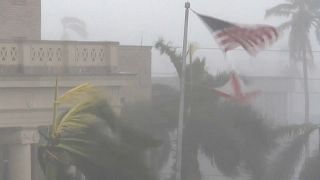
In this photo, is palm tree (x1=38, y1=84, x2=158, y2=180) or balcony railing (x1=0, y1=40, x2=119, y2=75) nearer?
palm tree (x1=38, y1=84, x2=158, y2=180)

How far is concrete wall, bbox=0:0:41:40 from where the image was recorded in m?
18.1

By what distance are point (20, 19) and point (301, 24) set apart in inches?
794

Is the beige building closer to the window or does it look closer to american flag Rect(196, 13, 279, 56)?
american flag Rect(196, 13, 279, 56)

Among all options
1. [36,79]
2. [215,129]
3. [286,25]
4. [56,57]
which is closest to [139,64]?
[215,129]

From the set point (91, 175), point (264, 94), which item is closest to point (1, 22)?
point (91, 175)

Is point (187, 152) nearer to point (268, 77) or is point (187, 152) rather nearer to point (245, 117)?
point (245, 117)

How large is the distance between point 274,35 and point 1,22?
7466mm

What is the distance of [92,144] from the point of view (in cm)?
780

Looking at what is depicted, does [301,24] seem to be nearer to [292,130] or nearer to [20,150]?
[292,130]

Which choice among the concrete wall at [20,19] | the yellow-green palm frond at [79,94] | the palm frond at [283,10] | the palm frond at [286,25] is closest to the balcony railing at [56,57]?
the concrete wall at [20,19]

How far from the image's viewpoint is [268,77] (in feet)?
104

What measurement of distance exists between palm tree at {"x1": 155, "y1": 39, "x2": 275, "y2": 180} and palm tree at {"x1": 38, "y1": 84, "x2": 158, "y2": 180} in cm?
1323

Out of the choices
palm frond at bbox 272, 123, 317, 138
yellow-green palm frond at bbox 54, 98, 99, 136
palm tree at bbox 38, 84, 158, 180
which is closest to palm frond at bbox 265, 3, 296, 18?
palm frond at bbox 272, 123, 317, 138

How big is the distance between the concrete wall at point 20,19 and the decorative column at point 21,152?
4243 mm
